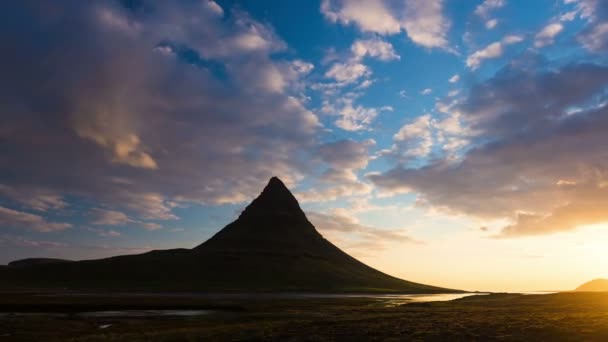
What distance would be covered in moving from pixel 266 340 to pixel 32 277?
186596 mm

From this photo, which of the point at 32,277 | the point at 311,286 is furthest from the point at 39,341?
the point at 32,277

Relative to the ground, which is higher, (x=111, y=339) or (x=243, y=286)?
(x=243, y=286)

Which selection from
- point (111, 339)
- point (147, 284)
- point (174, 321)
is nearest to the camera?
point (111, 339)

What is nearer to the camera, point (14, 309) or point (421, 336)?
point (421, 336)

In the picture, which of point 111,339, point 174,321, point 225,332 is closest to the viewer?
point 111,339

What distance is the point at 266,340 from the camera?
33.1 meters

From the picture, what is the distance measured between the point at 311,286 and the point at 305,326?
150 metres

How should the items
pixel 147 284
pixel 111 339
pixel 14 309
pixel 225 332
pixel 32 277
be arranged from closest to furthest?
pixel 111 339 → pixel 225 332 → pixel 14 309 → pixel 147 284 → pixel 32 277

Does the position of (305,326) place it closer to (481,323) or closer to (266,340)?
(266,340)

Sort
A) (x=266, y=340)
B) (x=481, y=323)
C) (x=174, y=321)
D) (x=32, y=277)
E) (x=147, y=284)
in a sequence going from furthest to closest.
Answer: (x=32, y=277)
(x=147, y=284)
(x=174, y=321)
(x=481, y=323)
(x=266, y=340)

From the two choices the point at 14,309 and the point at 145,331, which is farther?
the point at 14,309

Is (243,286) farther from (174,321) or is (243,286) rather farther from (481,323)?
(481,323)

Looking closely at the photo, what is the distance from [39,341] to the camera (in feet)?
117

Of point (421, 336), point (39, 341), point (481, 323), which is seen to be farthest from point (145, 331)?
point (481, 323)
